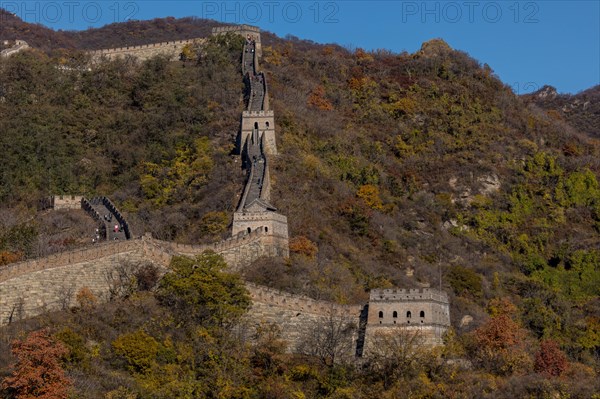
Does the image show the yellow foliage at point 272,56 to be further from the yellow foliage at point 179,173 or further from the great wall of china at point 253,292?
the great wall of china at point 253,292

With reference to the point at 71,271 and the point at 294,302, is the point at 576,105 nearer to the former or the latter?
the point at 294,302

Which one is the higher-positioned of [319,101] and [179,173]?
[319,101]

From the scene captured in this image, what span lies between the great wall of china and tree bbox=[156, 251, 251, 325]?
2.62 ft

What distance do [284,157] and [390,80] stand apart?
2820 centimetres

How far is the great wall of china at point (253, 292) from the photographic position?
51.9m

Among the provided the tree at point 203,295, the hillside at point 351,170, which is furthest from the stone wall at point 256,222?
the tree at point 203,295

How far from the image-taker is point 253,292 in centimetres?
5603

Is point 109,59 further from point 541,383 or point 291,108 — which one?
point 541,383

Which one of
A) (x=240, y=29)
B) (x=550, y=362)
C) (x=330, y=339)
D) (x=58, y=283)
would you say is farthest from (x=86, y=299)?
(x=240, y=29)

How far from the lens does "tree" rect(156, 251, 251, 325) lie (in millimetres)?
54750

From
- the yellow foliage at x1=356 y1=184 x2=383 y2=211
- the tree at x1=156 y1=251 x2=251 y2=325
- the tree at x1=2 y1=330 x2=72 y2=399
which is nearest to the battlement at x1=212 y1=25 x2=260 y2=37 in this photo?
the yellow foliage at x1=356 y1=184 x2=383 y2=211

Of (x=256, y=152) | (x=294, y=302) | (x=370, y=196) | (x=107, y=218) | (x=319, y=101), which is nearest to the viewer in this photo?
(x=294, y=302)

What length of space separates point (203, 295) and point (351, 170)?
30.8 metres

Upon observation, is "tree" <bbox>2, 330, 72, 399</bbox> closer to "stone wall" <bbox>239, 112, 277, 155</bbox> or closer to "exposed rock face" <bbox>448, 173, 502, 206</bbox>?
"stone wall" <bbox>239, 112, 277, 155</bbox>
